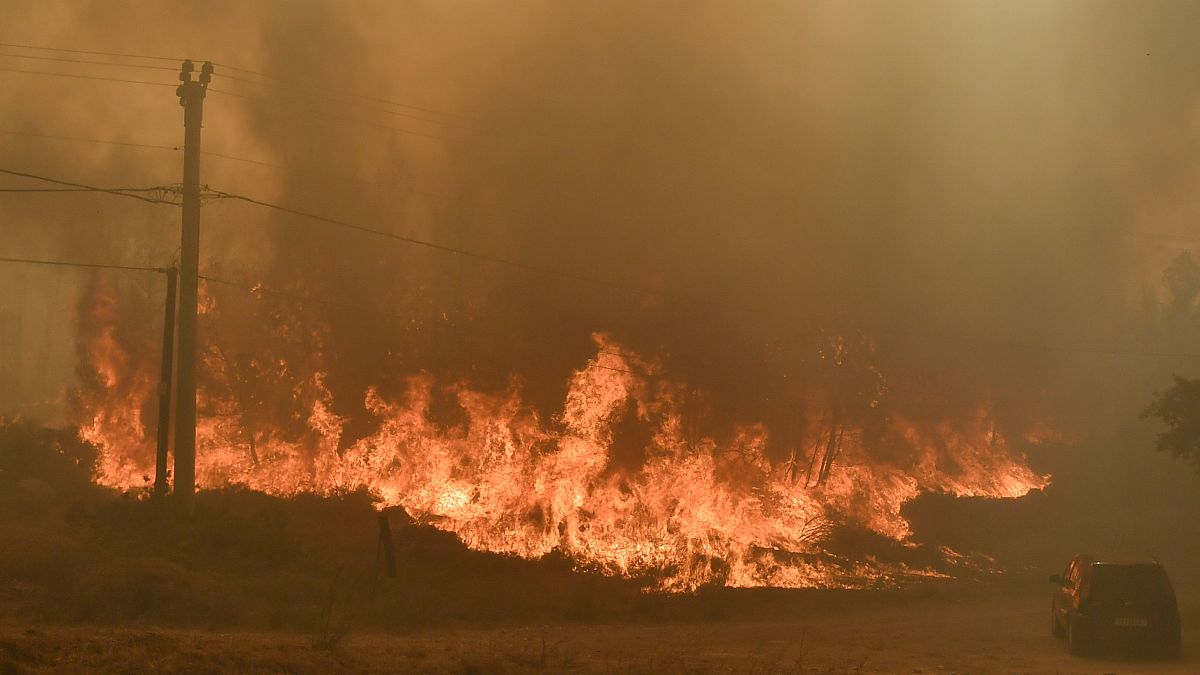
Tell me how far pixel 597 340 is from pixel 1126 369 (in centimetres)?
3198

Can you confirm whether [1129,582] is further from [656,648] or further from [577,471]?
[577,471]

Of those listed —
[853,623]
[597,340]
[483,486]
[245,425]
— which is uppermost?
[597,340]

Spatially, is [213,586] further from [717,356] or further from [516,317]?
[717,356]

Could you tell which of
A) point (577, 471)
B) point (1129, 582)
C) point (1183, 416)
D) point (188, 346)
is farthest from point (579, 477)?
point (1183, 416)

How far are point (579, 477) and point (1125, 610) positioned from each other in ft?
49.6

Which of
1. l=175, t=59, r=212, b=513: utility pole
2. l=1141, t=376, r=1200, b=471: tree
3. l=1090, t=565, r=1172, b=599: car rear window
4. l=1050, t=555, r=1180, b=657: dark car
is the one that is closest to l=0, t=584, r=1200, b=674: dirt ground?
l=1050, t=555, r=1180, b=657: dark car

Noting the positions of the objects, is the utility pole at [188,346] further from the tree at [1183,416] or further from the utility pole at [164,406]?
the tree at [1183,416]

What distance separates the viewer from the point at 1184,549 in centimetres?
3488

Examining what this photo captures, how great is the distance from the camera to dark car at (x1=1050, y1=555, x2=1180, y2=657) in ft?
52.9

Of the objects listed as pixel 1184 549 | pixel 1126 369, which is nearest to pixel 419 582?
pixel 1184 549

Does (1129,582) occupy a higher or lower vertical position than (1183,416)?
lower

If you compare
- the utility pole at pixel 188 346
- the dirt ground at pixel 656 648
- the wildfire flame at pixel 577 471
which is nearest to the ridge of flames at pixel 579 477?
the wildfire flame at pixel 577 471

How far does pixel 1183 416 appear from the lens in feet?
83.4

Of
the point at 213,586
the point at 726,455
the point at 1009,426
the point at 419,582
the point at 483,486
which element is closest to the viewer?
the point at 213,586
